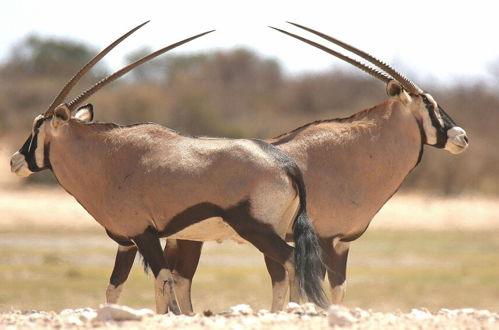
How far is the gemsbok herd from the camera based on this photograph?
1029cm

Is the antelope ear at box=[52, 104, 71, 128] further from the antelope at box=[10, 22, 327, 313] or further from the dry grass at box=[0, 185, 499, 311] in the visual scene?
the dry grass at box=[0, 185, 499, 311]

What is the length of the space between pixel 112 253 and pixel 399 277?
24.9 feet

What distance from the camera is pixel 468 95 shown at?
5516cm

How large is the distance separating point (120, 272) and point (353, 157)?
9.32 feet

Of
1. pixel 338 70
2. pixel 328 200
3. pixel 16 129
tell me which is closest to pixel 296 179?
pixel 328 200

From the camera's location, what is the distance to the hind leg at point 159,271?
10.4 meters

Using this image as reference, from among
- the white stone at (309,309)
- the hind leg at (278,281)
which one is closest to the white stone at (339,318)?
the white stone at (309,309)

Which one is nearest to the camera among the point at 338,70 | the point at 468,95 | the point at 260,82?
the point at 468,95

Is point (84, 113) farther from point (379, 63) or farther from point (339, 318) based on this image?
point (339, 318)

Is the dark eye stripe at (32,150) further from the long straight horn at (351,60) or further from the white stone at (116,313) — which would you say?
the white stone at (116,313)

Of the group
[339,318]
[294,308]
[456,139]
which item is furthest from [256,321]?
[456,139]

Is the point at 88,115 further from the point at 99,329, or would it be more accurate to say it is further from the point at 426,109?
the point at 99,329

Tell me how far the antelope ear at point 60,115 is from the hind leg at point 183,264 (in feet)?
5.48

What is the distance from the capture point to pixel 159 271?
10500 mm
